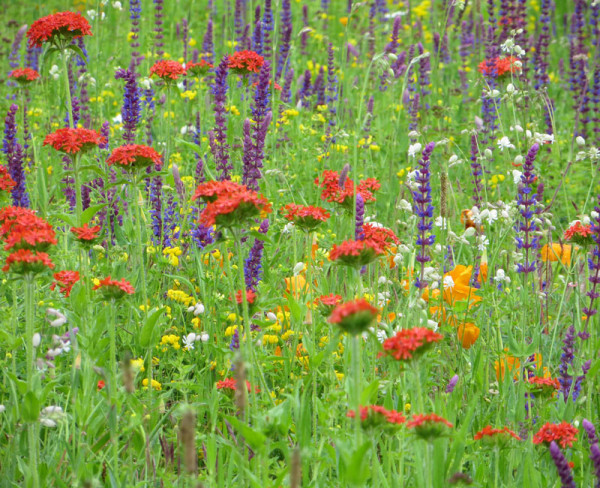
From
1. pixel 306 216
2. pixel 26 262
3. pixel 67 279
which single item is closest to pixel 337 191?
pixel 306 216

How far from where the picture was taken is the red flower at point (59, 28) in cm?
280

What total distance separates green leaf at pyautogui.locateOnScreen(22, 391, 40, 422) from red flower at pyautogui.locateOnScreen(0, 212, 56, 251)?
14.1 inches

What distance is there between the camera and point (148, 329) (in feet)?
7.04

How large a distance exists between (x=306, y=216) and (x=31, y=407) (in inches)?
33.8

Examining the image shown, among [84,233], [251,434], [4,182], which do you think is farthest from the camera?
[4,182]

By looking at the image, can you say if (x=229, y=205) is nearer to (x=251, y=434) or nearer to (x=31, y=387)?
(x=251, y=434)

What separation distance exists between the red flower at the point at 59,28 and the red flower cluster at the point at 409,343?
1.86m

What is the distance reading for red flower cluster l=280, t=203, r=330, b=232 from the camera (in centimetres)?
210

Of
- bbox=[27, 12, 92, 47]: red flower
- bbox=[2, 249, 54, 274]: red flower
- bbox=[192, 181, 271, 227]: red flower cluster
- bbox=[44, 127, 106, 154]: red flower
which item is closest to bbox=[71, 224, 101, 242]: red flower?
bbox=[44, 127, 106, 154]: red flower

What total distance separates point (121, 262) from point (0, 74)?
521 cm

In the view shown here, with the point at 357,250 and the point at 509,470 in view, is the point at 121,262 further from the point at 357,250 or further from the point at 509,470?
the point at 509,470

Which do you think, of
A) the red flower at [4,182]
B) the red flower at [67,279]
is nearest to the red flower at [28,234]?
the red flower at [67,279]

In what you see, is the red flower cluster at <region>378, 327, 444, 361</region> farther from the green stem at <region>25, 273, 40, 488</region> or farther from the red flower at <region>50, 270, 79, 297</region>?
the red flower at <region>50, 270, 79, 297</region>

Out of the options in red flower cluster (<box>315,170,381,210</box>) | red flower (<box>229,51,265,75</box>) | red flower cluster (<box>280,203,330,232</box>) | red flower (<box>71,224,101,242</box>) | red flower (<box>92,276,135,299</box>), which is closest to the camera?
red flower (<box>92,276,135,299</box>)
